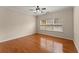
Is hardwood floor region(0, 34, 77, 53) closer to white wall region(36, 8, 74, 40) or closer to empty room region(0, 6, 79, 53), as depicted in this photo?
empty room region(0, 6, 79, 53)

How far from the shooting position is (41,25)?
176 centimetres

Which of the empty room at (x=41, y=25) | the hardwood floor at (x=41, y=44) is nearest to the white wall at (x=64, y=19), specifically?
the empty room at (x=41, y=25)

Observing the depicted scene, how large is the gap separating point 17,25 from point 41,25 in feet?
2.50

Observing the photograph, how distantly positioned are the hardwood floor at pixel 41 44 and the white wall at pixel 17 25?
0.15 meters

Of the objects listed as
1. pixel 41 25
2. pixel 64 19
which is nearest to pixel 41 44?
pixel 41 25

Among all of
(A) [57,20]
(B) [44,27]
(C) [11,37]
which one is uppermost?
(A) [57,20]

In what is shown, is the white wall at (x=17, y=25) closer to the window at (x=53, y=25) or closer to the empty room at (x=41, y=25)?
the empty room at (x=41, y=25)

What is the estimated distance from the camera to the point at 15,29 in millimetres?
2012

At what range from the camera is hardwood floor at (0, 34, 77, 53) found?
1.86 metres

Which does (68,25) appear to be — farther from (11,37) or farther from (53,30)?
(11,37)

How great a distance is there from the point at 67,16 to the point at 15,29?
4.68 ft
